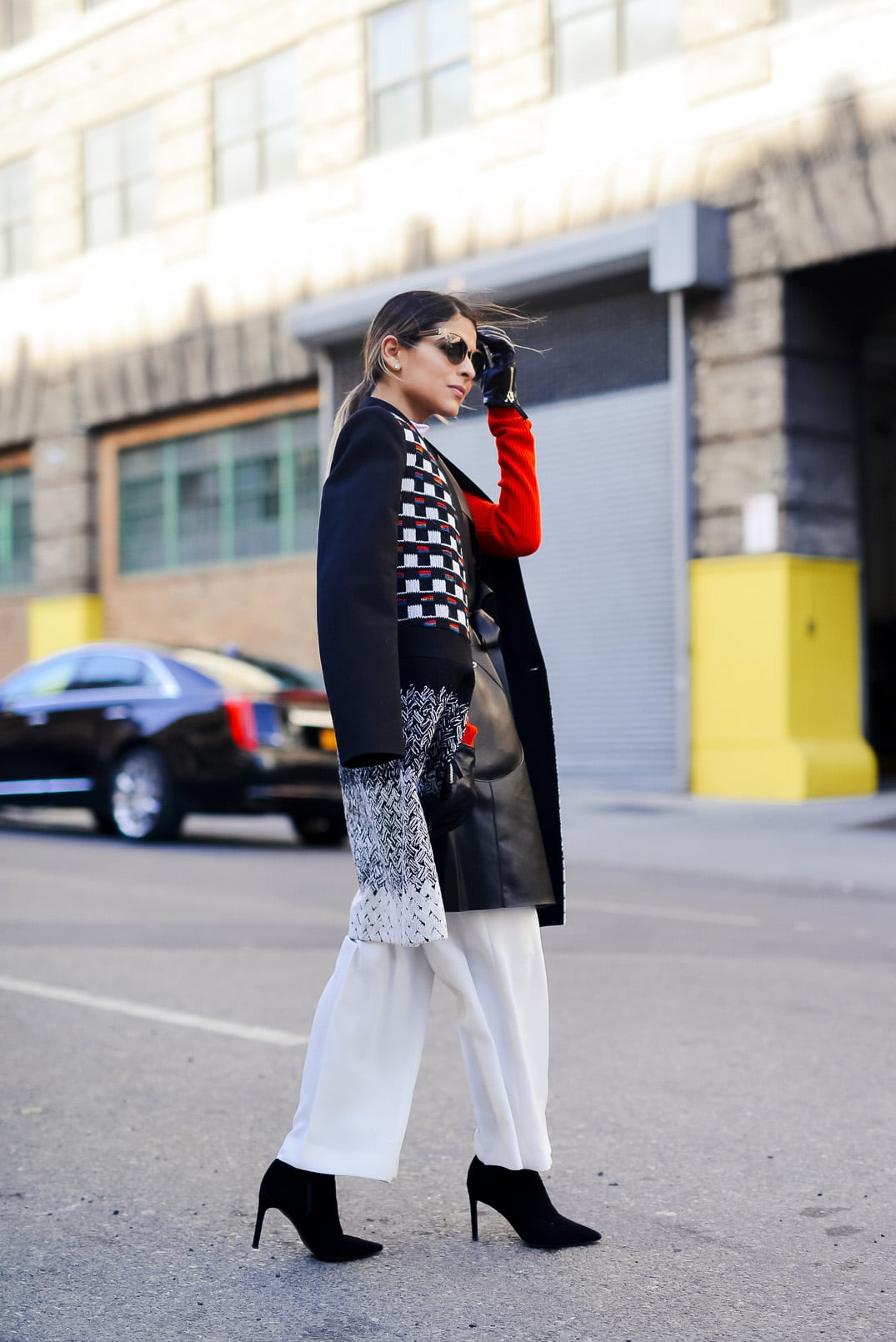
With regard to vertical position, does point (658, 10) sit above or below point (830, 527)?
above

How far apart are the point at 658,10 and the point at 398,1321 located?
1585cm

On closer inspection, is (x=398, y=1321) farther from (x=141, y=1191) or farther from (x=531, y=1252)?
(x=141, y=1191)

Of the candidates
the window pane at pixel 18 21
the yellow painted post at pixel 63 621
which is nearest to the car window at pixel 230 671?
the yellow painted post at pixel 63 621

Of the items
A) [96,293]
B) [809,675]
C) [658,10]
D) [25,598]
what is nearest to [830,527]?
[809,675]

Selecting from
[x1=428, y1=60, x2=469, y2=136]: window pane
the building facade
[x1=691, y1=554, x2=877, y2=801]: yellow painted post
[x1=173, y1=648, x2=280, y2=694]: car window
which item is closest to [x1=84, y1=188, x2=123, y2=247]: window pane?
the building facade

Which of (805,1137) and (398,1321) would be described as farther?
(805,1137)

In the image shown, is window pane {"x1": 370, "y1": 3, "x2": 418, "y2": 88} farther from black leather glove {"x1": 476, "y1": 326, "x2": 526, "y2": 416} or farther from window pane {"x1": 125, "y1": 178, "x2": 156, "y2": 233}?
black leather glove {"x1": 476, "y1": 326, "x2": 526, "y2": 416}

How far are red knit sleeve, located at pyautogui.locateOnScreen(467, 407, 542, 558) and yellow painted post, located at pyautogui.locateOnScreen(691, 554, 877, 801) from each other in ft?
39.9

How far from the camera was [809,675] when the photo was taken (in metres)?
16.0

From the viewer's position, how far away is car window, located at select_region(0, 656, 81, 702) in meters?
13.8

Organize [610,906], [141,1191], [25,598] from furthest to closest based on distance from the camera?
[25,598]
[610,906]
[141,1191]

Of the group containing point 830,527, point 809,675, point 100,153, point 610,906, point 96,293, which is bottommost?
point 610,906

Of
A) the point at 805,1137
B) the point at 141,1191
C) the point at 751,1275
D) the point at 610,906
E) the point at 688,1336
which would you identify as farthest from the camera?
the point at 610,906

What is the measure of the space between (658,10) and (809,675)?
6609mm
